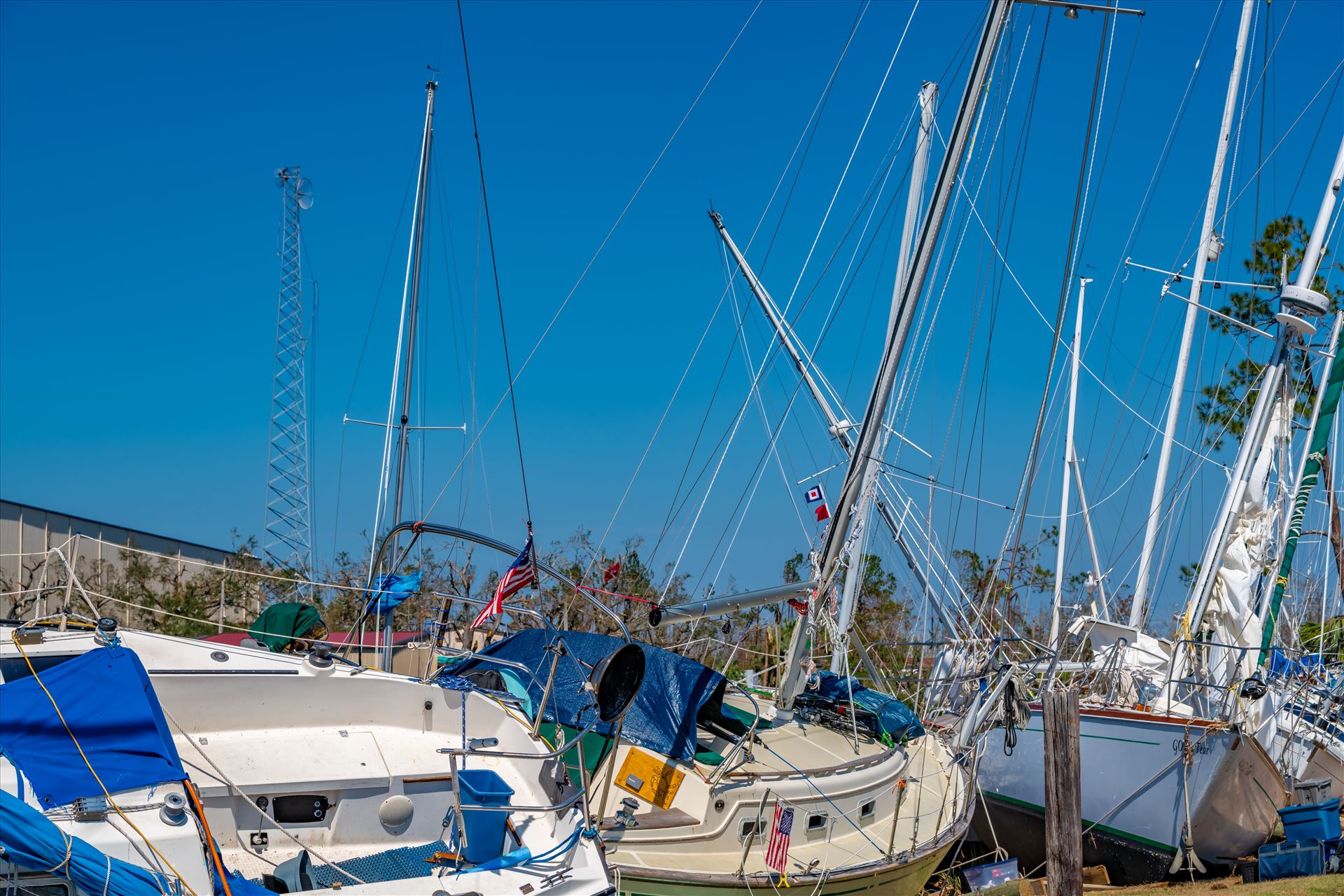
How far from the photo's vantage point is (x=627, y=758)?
934cm

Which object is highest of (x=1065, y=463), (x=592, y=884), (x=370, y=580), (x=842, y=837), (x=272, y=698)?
(x=1065, y=463)

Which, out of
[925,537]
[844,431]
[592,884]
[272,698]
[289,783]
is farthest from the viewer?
[844,431]

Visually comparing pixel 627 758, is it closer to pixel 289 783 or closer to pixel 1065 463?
pixel 289 783

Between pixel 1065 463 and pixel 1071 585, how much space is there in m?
8.59

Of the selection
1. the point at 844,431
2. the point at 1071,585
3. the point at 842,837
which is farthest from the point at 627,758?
the point at 1071,585

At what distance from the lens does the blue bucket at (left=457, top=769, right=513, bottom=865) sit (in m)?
6.61

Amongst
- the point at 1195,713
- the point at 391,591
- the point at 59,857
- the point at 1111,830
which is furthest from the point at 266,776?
the point at 1195,713

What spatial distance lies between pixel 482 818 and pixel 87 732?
2.26 metres

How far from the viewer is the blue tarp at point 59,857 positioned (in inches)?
195

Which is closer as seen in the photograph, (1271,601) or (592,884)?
(592,884)

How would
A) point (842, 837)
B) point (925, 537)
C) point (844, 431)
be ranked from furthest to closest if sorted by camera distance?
point (844, 431) → point (925, 537) → point (842, 837)

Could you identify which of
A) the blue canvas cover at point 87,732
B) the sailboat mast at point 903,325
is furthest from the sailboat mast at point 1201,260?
the blue canvas cover at point 87,732

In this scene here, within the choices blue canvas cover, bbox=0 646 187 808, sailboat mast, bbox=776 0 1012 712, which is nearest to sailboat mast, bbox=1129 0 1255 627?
sailboat mast, bbox=776 0 1012 712

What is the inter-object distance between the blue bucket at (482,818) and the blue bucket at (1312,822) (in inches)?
413
